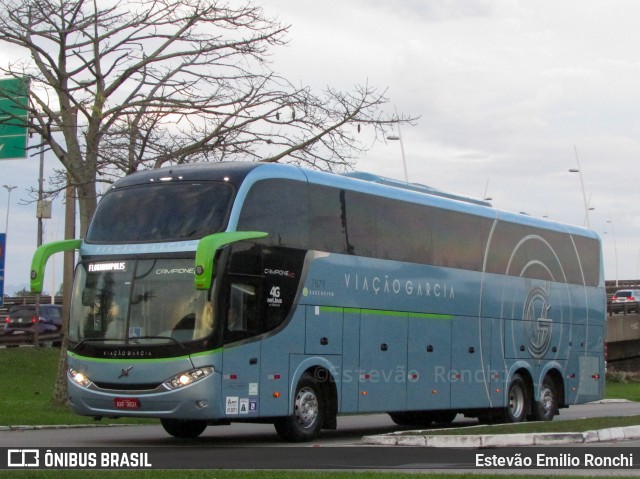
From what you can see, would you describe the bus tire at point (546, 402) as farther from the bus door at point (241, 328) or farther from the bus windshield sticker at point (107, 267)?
the bus windshield sticker at point (107, 267)

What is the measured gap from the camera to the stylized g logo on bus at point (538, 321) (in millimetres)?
25234

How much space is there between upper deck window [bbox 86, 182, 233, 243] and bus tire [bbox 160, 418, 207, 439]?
3409 millimetres

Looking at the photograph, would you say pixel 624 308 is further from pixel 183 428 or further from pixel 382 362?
pixel 183 428

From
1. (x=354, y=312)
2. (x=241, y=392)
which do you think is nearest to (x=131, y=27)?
(x=354, y=312)

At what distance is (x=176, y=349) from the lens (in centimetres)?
1723

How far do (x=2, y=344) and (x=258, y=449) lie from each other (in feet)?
95.4

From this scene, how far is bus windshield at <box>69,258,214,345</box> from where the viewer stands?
680 inches

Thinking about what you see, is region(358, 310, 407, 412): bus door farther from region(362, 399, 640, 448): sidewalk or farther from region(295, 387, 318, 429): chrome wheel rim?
region(362, 399, 640, 448): sidewalk

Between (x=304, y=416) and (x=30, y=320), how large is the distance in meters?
29.5

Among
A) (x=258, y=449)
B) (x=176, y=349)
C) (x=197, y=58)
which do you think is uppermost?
(x=197, y=58)

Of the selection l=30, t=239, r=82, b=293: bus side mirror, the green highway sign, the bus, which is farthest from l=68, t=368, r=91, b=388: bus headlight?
the green highway sign

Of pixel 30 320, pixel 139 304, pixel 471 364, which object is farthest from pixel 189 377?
pixel 30 320

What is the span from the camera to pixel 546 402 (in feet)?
84.2

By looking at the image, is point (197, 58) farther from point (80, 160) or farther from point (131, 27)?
point (80, 160)
